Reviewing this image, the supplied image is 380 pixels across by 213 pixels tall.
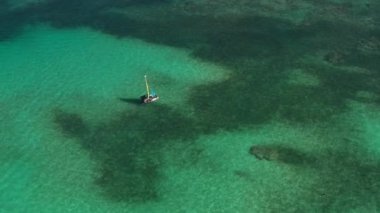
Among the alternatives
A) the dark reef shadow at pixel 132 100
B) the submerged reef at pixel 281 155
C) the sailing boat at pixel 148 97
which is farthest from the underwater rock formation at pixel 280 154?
the dark reef shadow at pixel 132 100

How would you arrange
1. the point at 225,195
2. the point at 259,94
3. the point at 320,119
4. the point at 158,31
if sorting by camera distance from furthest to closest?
1. the point at 158,31
2. the point at 259,94
3. the point at 320,119
4. the point at 225,195

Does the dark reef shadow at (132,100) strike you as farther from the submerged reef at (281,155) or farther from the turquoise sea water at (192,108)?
the submerged reef at (281,155)

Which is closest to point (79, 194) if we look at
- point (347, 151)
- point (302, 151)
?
point (302, 151)

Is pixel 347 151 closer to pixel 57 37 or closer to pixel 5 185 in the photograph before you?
pixel 5 185

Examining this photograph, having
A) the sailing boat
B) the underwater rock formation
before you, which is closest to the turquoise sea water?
the underwater rock formation

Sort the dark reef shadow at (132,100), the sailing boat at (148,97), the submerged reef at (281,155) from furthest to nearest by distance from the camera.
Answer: the dark reef shadow at (132,100), the sailing boat at (148,97), the submerged reef at (281,155)

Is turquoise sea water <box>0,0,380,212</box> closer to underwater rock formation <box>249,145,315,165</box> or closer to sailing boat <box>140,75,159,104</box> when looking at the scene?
underwater rock formation <box>249,145,315,165</box>
